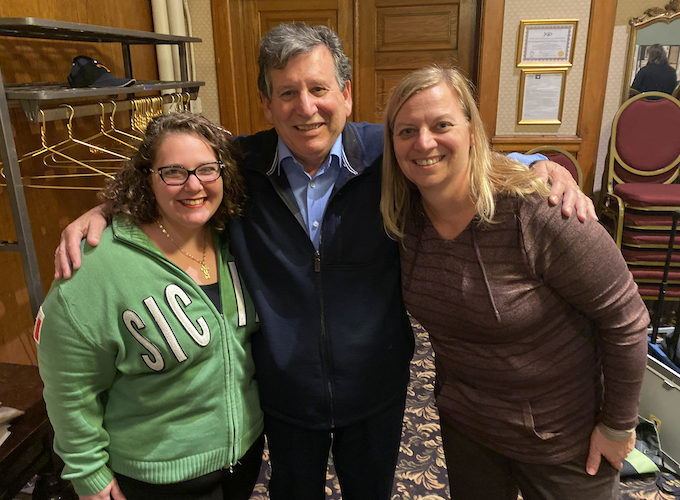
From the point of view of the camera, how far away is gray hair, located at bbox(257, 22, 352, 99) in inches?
49.6

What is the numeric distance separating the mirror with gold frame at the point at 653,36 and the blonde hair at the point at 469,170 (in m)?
3.41

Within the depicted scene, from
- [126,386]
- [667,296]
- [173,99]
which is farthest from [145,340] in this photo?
[667,296]

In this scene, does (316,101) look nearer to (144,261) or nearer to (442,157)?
(442,157)

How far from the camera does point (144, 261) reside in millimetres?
1143

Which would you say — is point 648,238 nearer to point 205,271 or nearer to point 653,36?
point 653,36

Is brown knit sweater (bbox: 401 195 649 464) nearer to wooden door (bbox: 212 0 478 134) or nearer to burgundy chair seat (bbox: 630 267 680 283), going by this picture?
burgundy chair seat (bbox: 630 267 680 283)

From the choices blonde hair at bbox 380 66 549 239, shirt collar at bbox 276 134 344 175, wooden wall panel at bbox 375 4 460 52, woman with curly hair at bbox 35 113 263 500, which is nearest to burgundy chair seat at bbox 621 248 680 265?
wooden wall panel at bbox 375 4 460 52

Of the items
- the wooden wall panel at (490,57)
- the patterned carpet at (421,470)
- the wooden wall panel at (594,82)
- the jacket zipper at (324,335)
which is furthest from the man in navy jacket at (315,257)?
the wooden wall panel at (594,82)

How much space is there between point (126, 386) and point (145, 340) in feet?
0.51

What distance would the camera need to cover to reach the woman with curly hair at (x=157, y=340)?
43.1 inches

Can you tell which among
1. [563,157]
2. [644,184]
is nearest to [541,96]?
[563,157]

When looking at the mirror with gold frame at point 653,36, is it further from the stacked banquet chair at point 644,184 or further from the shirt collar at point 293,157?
the shirt collar at point 293,157

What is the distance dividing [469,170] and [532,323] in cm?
39

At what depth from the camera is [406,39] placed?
385 centimetres
